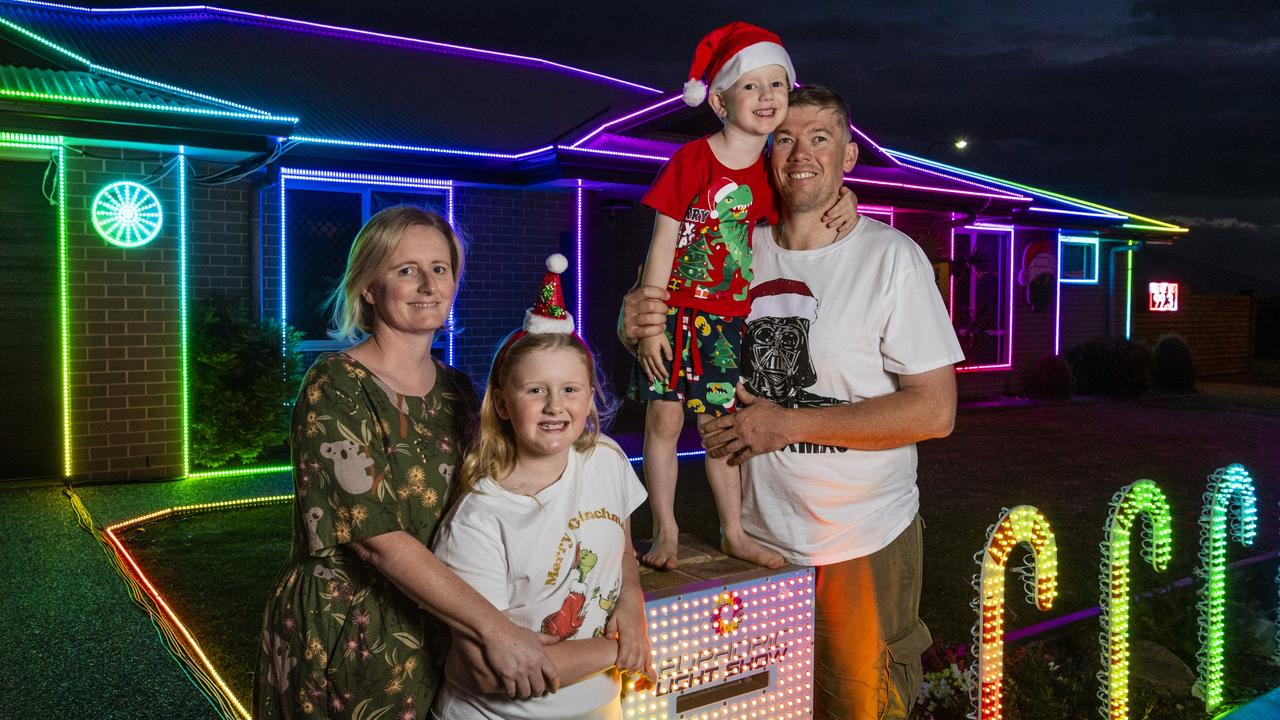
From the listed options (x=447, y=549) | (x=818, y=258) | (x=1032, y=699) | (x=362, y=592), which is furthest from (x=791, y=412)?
(x=1032, y=699)

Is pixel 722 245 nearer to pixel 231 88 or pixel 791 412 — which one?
pixel 791 412

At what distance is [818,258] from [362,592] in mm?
1464

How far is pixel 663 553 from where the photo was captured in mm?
2832

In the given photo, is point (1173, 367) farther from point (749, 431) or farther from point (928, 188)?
point (749, 431)

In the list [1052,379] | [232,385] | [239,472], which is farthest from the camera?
[1052,379]

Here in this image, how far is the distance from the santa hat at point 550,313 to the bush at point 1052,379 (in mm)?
16221

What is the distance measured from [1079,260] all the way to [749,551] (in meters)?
19.0

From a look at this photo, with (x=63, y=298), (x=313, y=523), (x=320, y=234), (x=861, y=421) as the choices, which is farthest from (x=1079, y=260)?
(x=313, y=523)

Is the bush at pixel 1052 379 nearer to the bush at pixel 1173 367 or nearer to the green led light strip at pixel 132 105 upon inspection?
the bush at pixel 1173 367

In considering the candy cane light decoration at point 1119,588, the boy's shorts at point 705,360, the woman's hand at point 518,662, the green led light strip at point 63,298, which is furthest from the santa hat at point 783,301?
the green led light strip at point 63,298

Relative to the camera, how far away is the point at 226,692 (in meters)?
4.21

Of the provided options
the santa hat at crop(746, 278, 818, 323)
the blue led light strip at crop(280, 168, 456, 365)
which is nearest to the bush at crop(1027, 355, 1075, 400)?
the blue led light strip at crop(280, 168, 456, 365)

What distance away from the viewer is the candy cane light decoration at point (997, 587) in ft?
10.3

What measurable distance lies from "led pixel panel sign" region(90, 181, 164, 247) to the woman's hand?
836cm
